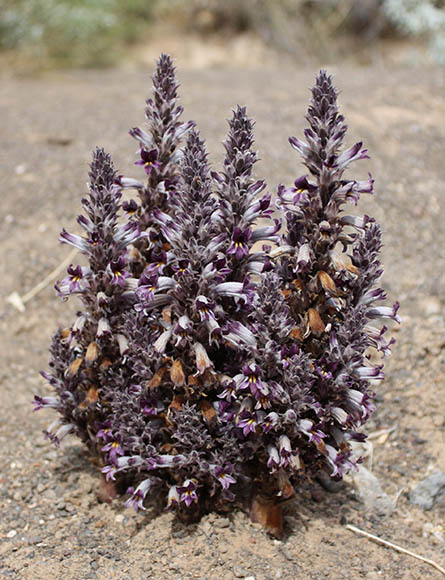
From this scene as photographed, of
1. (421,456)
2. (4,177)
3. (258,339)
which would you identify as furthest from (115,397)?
(4,177)

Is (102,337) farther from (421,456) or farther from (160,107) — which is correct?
(421,456)

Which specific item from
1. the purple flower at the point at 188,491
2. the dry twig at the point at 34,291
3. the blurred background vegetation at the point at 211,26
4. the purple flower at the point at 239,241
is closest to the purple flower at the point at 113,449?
the purple flower at the point at 188,491

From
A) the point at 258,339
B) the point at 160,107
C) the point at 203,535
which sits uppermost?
the point at 160,107

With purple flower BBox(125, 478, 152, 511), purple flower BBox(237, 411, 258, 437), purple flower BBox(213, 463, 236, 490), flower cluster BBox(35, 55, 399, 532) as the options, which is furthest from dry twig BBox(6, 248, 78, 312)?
purple flower BBox(237, 411, 258, 437)

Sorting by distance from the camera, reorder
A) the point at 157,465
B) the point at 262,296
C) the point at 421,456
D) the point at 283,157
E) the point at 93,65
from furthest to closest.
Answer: the point at 93,65
the point at 283,157
the point at 421,456
the point at 157,465
the point at 262,296

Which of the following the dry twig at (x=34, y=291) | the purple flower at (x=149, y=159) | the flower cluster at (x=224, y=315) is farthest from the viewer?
the dry twig at (x=34, y=291)

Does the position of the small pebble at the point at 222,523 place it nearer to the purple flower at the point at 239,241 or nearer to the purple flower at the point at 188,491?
the purple flower at the point at 188,491

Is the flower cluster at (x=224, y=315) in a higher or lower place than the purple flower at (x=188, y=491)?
higher
